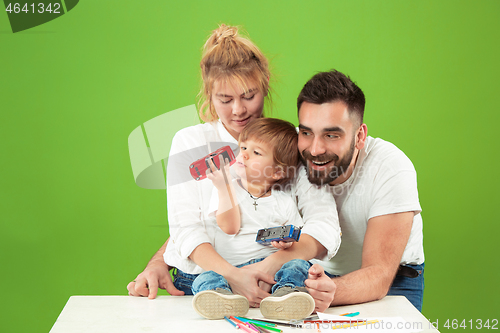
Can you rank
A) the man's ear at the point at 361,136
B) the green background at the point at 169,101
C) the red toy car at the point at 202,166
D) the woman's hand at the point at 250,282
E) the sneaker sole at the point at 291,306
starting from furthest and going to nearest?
the green background at the point at 169,101 < the man's ear at the point at 361,136 < the red toy car at the point at 202,166 < the woman's hand at the point at 250,282 < the sneaker sole at the point at 291,306

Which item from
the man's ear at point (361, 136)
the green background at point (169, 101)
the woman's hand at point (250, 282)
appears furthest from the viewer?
the green background at point (169, 101)

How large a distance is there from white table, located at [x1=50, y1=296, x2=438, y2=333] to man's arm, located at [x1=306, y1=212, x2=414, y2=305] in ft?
0.11

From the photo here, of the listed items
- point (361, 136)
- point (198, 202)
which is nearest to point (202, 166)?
point (198, 202)

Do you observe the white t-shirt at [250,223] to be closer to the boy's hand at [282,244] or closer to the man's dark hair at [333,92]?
the boy's hand at [282,244]

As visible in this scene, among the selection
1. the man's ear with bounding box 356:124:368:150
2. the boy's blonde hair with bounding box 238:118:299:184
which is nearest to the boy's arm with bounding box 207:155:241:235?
the boy's blonde hair with bounding box 238:118:299:184

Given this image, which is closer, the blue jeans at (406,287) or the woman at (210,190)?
the woman at (210,190)

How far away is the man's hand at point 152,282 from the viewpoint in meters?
1.50

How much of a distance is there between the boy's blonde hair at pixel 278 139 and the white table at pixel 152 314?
49cm

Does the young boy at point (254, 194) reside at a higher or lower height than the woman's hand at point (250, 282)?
higher

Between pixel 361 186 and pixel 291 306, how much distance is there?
Result: 66 centimetres

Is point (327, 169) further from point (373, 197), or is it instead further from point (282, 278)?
point (282, 278)

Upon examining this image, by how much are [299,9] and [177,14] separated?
640 millimetres

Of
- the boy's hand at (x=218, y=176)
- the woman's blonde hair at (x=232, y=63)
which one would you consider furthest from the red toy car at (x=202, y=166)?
the woman's blonde hair at (x=232, y=63)

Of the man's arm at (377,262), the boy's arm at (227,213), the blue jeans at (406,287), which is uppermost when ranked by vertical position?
the boy's arm at (227,213)
